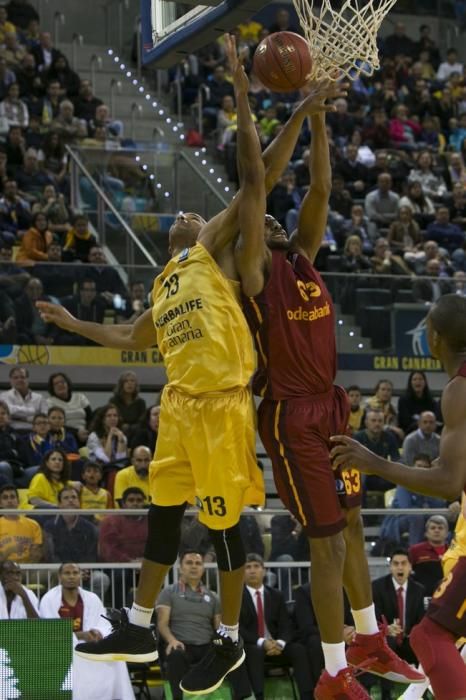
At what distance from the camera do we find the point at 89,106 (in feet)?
71.2

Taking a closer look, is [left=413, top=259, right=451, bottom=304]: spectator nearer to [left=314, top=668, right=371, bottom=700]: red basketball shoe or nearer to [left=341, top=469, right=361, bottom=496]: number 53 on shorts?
[left=341, top=469, right=361, bottom=496]: number 53 on shorts

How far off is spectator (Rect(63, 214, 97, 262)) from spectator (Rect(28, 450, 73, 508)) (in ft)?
16.4

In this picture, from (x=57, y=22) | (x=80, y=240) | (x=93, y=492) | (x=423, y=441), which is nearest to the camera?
(x=93, y=492)

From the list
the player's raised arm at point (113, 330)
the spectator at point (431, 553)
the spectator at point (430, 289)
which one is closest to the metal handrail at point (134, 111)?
the spectator at point (430, 289)

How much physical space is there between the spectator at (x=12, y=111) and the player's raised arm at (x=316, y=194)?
44.5 ft

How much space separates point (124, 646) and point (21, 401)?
835cm

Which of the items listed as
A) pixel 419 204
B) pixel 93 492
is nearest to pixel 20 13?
pixel 419 204

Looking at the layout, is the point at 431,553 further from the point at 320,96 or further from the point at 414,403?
the point at 320,96

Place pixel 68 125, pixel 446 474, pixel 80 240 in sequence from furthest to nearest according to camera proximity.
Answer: pixel 68 125 < pixel 80 240 < pixel 446 474

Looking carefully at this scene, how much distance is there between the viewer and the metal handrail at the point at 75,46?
79.7ft

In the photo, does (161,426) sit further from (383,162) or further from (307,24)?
(383,162)

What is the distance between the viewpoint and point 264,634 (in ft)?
41.0

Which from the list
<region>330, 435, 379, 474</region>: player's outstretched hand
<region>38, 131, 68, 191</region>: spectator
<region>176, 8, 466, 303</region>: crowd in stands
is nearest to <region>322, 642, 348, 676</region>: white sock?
<region>330, 435, 379, 474</region>: player's outstretched hand

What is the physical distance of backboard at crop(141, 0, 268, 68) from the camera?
8078 millimetres
